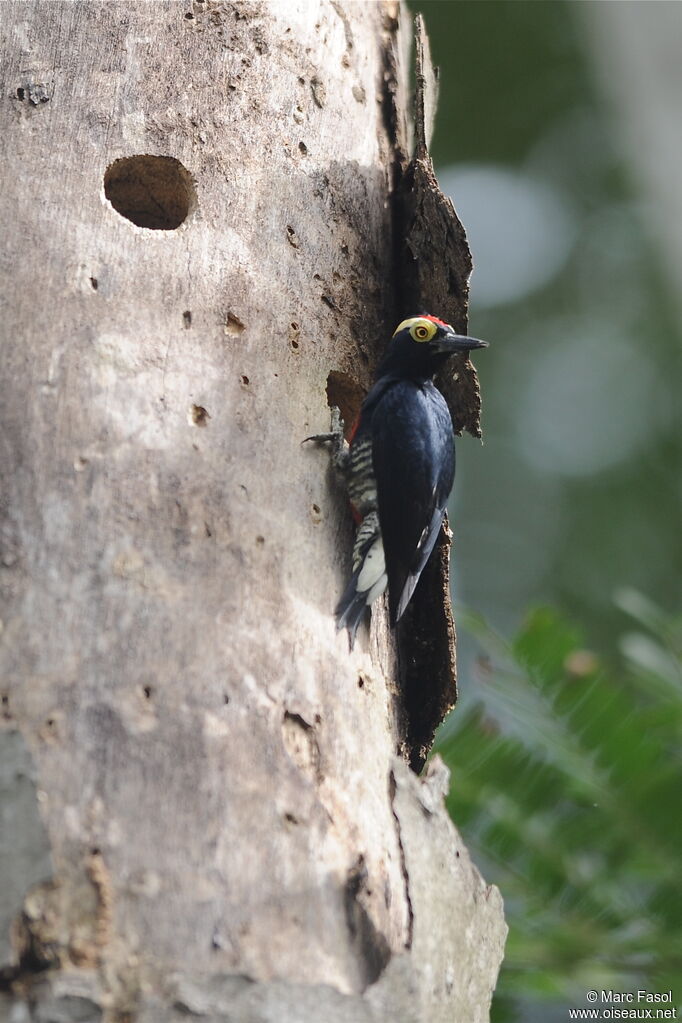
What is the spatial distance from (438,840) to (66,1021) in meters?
0.80

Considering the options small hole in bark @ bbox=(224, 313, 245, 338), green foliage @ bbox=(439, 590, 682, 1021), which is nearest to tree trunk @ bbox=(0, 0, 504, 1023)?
small hole in bark @ bbox=(224, 313, 245, 338)

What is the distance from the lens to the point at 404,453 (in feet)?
10.9

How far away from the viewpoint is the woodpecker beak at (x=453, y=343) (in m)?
3.36

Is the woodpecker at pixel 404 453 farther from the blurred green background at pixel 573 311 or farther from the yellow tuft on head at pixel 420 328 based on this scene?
the blurred green background at pixel 573 311

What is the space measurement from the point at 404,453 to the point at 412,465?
38mm

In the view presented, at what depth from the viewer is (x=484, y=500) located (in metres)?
10.3

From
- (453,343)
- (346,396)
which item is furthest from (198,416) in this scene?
(453,343)

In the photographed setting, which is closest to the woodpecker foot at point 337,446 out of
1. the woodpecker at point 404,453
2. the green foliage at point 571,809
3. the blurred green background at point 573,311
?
the woodpecker at point 404,453

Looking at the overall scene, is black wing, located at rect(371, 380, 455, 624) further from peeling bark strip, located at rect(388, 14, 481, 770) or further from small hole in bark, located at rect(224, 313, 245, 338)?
small hole in bark, located at rect(224, 313, 245, 338)

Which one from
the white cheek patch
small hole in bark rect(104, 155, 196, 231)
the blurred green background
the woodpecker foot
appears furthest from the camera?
the blurred green background

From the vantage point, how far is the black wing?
3138 millimetres

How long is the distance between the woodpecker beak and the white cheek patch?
2.31ft

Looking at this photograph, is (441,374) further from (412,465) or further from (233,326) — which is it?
(233,326)

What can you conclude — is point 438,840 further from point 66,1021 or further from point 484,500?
point 484,500
